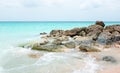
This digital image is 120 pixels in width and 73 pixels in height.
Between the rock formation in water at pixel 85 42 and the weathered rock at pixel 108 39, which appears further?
the weathered rock at pixel 108 39

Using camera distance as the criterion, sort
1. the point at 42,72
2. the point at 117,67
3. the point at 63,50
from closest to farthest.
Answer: the point at 42,72 < the point at 117,67 < the point at 63,50

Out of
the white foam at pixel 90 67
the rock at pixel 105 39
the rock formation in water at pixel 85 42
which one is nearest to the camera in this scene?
the white foam at pixel 90 67

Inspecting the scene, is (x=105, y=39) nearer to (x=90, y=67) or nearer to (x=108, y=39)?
(x=108, y=39)

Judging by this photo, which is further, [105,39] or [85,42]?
[85,42]

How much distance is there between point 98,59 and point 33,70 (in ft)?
18.4

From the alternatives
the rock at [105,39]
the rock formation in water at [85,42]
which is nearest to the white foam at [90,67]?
the rock formation in water at [85,42]

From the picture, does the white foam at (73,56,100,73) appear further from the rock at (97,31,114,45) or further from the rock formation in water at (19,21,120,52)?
the rock at (97,31,114,45)

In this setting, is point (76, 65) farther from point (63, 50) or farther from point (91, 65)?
point (63, 50)

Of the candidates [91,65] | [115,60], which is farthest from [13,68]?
[115,60]

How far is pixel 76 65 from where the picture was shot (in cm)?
1412

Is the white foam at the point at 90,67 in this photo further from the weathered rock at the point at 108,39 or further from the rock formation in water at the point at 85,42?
the weathered rock at the point at 108,39

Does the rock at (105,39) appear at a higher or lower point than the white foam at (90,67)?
higher

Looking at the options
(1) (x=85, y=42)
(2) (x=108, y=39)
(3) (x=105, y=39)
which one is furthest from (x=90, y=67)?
(3) (x=105, y=39)

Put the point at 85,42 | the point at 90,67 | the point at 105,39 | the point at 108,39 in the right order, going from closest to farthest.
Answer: the point at 90,67, the point at 108,39, the point at 105,39, the point at 85,42
